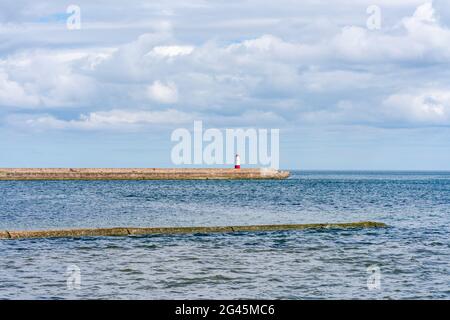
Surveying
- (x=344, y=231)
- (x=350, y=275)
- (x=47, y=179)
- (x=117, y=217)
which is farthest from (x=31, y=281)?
(x=47, y=179)

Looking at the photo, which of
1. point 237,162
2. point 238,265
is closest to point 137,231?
point 238,265

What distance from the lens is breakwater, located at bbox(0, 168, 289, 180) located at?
147625mm

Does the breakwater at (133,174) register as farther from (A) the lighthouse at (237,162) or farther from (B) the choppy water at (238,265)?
(B) the choppy water at (238,265)

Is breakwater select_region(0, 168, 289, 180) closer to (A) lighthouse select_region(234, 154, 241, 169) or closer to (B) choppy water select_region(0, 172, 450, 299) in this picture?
(A) lighthouse select_region(234, 154, 241, 169)

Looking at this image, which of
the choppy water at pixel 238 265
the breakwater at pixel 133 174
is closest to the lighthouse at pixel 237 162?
the breakwater at pixel 133 174

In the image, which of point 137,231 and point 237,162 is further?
point 237,162

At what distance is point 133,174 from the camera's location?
160 m

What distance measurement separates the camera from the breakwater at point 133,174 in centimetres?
14762

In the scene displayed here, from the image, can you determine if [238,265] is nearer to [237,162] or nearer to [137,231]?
[137,231]

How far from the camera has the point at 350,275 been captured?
2189 cm

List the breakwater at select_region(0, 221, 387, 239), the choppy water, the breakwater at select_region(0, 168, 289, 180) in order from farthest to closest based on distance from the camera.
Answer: the breakwater at select_region(0, 168, 289, 180) → the breakwater at select_region(0, 221, 387, 239) → the choppy water

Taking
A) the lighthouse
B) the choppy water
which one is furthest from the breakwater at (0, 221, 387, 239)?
the lighthouse
